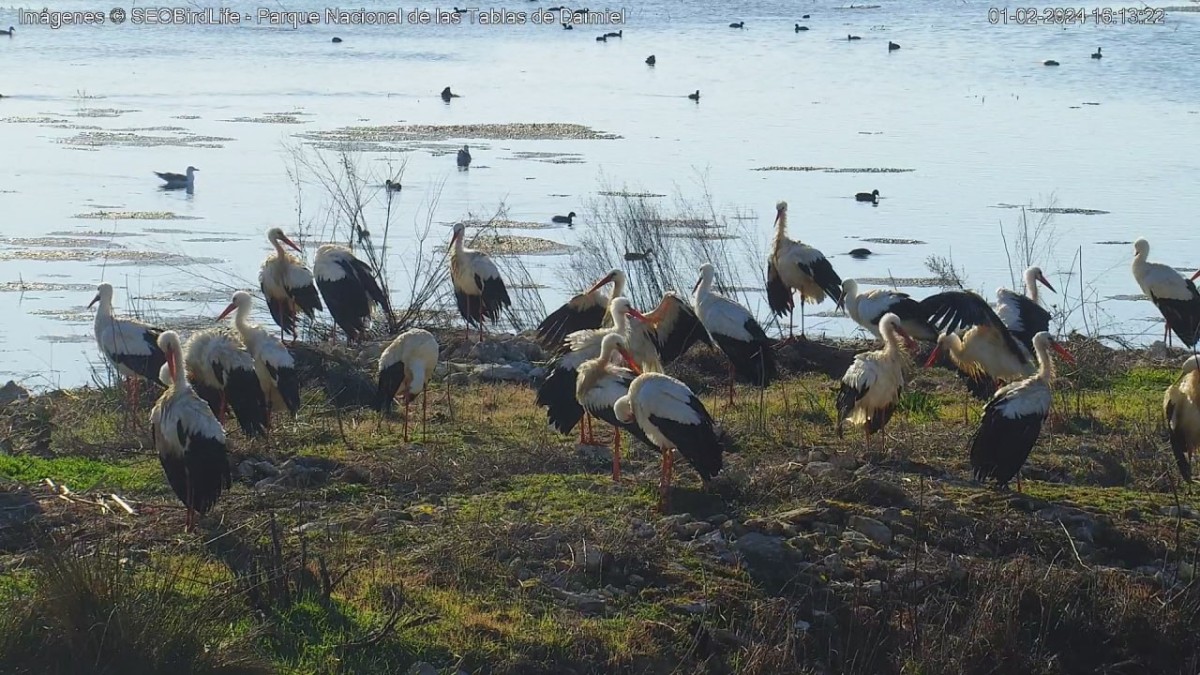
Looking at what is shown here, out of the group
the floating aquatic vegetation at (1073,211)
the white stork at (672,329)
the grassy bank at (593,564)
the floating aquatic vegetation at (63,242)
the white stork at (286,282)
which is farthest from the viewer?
the floating aquatic vegetation at (1073,211)

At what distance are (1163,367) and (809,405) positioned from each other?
3.57m

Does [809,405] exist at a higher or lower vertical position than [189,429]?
lower

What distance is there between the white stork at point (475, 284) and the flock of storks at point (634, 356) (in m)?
0.01

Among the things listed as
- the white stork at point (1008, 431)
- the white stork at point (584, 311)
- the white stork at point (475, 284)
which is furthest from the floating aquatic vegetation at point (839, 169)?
the white stork at point (1008, 431)

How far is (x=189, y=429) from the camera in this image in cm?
858

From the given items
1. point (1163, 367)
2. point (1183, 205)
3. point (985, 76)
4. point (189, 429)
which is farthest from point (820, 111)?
point (189, 429)

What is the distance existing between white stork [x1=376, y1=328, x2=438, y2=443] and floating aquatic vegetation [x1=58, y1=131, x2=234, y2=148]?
1772 cm

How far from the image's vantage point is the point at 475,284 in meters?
15.3

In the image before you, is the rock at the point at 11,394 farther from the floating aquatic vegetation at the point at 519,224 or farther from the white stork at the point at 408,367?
the floating aquatic vegetation at the point at 519,224

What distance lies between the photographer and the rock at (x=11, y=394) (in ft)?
41.4

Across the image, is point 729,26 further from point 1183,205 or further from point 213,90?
point 1183,205

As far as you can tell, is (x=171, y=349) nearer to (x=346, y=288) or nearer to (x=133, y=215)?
(x=346, y=288)

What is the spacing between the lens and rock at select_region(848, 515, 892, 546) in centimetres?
851

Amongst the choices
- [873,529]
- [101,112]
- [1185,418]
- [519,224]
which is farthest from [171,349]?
[101,112]
